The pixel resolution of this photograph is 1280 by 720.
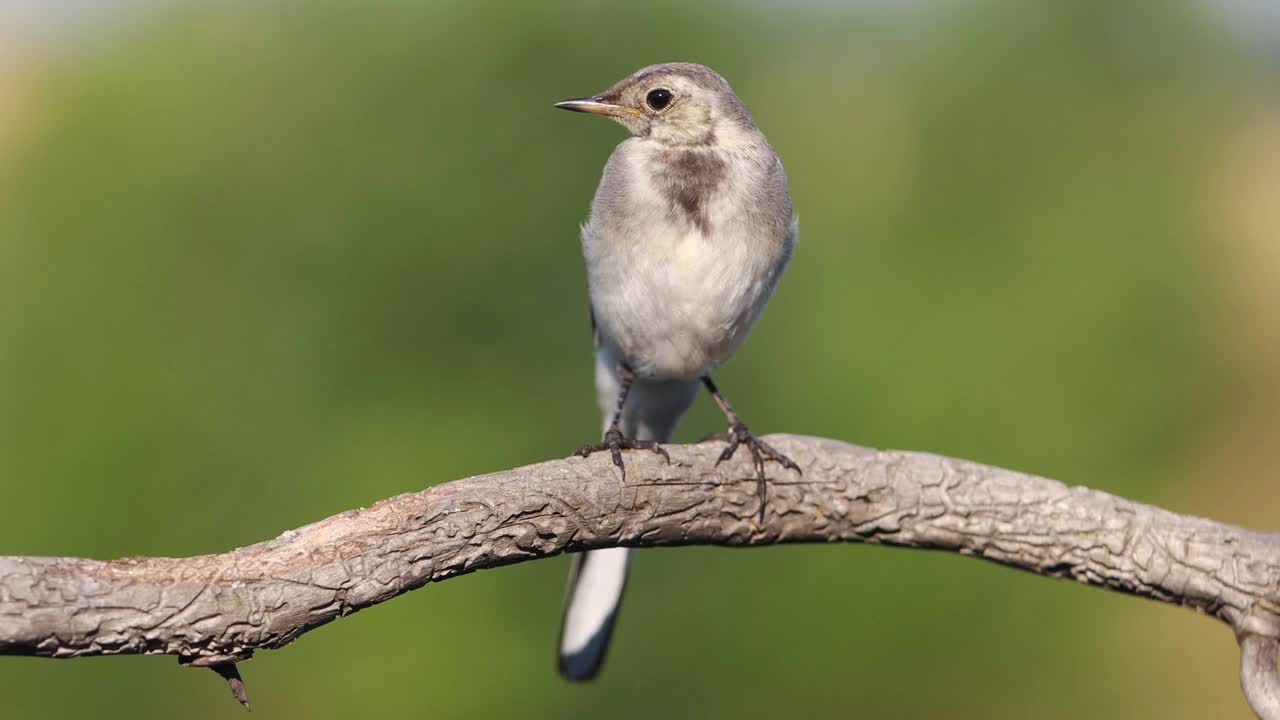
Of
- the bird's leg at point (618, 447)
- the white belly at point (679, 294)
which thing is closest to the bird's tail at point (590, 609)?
the bird's leg at point (618, 447)

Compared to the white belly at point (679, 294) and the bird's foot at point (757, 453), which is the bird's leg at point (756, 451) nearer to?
the bird's foot at point (757, 453)

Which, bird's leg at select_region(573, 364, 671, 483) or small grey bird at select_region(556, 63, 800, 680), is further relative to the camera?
small grey bird at select_region(556, 63, 800, 680)

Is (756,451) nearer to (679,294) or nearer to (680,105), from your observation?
(679,294)

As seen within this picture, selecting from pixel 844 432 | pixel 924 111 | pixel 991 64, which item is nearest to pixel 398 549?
pixel 844 432

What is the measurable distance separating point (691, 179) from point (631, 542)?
1431mm

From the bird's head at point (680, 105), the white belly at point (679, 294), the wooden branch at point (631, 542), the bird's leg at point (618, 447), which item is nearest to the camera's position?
the wooden branch at point (631, 542)

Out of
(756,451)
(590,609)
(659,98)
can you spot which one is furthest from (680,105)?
(590,609)

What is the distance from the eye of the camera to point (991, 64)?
11711mm

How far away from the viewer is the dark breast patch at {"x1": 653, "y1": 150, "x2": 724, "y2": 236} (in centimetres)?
442

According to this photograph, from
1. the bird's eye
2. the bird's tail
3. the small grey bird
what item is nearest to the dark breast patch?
the small grey bird

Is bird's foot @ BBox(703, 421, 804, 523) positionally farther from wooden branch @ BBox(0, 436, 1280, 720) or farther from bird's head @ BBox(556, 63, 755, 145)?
bird's head @ BBox(556, 63, 755, 145)

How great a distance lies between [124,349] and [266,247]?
139cm

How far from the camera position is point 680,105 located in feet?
15.6

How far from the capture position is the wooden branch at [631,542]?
300 cm
